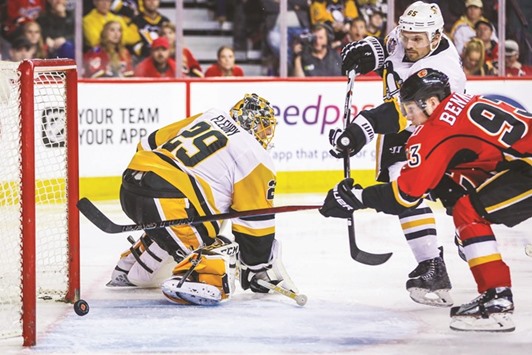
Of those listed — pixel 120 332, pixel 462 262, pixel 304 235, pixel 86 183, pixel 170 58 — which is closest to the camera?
pixel 120 332

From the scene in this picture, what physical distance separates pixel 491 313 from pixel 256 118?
1080 millimetres

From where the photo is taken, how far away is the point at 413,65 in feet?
13.8

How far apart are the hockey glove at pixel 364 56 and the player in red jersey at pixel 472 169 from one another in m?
0.78

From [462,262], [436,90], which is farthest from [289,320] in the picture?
[462,262]

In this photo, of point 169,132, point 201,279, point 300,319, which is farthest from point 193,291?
point 169,132

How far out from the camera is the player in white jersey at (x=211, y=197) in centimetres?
400

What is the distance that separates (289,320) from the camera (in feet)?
12.5

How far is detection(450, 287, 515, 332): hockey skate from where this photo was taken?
354 centimetres

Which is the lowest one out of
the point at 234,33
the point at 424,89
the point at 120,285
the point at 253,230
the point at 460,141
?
the point at 120,285

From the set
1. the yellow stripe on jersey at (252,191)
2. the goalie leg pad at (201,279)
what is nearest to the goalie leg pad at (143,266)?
the goalie leg pad at (201,279)

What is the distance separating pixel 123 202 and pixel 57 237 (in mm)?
888

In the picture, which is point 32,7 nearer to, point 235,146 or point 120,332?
point 235,146

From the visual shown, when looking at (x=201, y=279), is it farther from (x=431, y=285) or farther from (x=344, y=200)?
(x=431, y=285)

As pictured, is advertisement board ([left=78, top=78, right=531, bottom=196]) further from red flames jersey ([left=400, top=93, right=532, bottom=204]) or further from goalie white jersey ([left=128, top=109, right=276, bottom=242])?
red flames jersey ([left=400, top=93, right=532, bottom=204])
